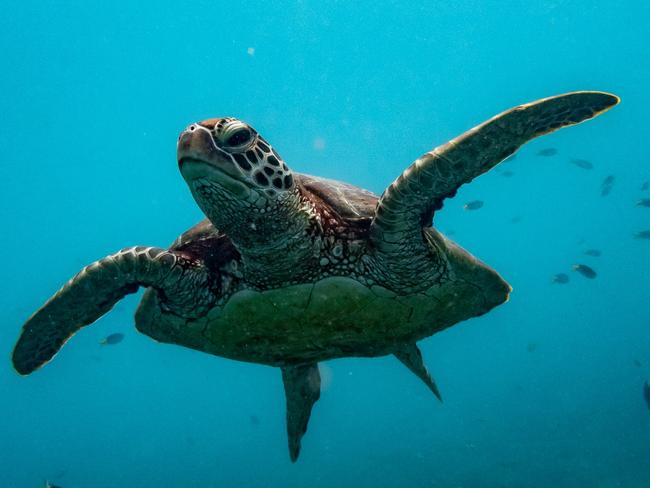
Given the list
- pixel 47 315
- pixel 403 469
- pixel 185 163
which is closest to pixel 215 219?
pixel 185 163

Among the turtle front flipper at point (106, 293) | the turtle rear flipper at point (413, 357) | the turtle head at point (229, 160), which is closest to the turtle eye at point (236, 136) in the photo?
the turtle head at point (229, 160)

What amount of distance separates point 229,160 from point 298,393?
11.6ft

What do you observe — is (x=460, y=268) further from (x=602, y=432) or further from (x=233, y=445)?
(x=233, y=445)

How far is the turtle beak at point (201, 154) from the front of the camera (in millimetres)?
2940

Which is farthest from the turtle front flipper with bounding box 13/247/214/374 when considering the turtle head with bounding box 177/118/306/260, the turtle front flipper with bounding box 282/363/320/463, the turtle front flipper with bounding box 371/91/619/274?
the turtle front flipper with bounding box 282/363/320/463

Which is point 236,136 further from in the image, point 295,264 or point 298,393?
point 298,393

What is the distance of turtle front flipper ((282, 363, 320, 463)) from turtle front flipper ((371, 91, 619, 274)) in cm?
273

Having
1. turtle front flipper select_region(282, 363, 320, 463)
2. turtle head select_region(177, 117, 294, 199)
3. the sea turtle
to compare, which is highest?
turtle head select_region(177, 117, 294, 199)

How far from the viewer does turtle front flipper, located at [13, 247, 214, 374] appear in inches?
148

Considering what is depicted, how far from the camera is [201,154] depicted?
116 inches

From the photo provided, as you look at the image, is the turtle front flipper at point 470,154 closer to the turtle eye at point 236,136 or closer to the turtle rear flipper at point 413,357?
the turtle eye at point 236,136

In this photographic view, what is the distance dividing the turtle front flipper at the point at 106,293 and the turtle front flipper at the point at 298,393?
183cm

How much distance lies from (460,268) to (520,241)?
97348mm

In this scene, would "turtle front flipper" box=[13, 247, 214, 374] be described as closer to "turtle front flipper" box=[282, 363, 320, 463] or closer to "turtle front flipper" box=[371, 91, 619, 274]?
"turtle front flipper" box=[371, 91, 619, 274]
